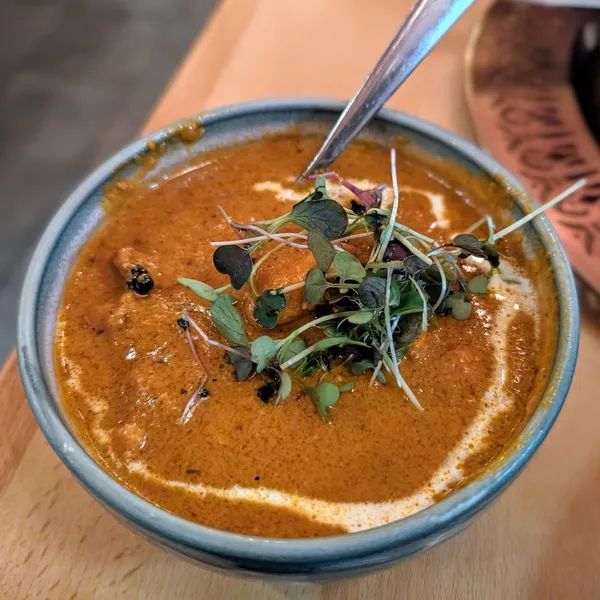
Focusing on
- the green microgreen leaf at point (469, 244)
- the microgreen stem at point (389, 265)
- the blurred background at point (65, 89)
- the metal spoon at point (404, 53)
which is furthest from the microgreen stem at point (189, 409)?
the blurred background at point (65, 89)

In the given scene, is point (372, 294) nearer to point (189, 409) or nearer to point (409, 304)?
point (409, 304)

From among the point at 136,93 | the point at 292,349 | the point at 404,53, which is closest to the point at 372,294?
the point at 292,349

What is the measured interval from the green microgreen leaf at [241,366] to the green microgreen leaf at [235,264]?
0.10 m

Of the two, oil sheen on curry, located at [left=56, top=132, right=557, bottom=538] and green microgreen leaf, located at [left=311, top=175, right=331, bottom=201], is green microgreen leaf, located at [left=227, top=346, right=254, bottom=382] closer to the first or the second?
oil sheen on curry, located at [left=56, top=132, right=557, bottom=538]

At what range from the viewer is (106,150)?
2842mm

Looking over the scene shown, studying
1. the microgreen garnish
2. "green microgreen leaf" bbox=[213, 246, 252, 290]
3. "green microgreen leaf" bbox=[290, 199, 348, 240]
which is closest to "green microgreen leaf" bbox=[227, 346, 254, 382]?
the microgreen garnish

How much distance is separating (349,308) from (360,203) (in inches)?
10.9

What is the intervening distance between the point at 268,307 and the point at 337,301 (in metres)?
0.11

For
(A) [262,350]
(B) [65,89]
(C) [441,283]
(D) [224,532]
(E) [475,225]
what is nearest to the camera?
(D) [224,532]

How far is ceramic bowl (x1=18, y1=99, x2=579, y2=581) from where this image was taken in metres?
0.73

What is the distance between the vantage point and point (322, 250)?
93cm

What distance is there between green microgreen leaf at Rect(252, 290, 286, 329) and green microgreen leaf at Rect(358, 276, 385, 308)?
12 centimetres

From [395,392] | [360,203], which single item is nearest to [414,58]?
[360,203]

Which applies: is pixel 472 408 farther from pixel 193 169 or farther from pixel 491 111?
pixel 491 111
